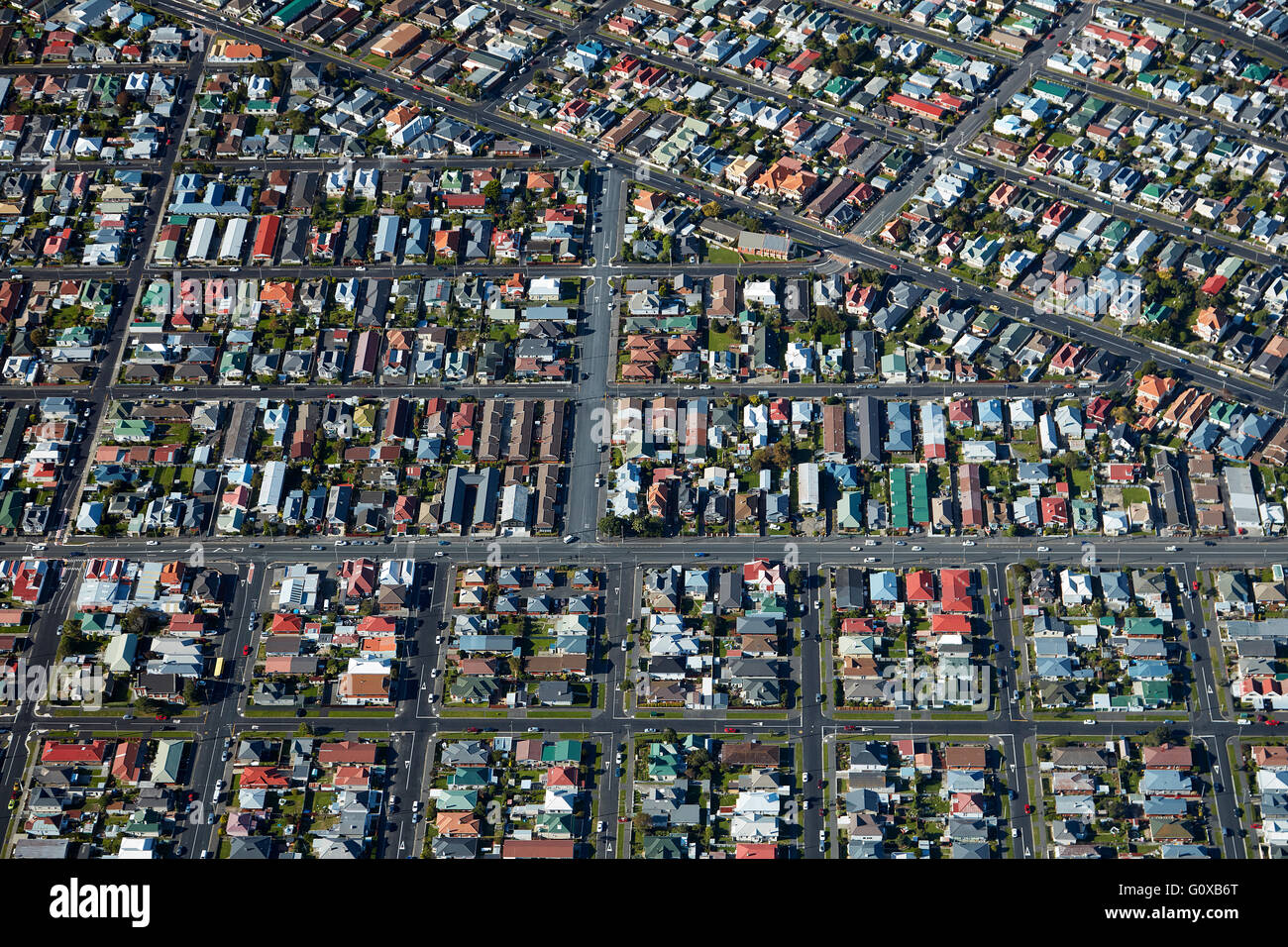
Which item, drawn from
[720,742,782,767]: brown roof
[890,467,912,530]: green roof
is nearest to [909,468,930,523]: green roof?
[890,467,912,530]: green roof

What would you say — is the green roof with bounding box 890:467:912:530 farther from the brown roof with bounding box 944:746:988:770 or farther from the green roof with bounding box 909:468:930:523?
the brown roof with bounding box 944:746:988:770

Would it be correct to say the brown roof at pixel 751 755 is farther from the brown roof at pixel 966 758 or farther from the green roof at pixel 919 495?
the green roof at pixel 919 495

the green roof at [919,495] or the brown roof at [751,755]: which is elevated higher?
the green roof at [919,495]

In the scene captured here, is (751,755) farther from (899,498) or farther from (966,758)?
(899,498)

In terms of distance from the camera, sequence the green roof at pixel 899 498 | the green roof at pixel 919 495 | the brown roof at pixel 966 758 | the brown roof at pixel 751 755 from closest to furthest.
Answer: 1. the brown roof at pixel 966 758
2. the brown roof at pixel 751 755
3. the green roof at pixel 899 498
4. the green roof at pixel 919 495

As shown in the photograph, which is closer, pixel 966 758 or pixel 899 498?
pixel 966 758

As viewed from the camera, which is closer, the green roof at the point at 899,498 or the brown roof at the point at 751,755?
the brown roof at the point at 751,755

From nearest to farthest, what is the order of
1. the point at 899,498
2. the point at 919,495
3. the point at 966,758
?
the point at 966,758 < the point at 899,498 < the point at 919,495

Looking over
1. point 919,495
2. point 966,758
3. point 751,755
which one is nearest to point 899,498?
point 919,495

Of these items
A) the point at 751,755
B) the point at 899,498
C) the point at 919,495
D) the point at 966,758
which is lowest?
the point at 751,755

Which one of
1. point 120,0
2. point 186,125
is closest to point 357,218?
point 186,125

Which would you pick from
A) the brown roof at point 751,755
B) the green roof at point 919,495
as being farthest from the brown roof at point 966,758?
the green roof at point 919,495

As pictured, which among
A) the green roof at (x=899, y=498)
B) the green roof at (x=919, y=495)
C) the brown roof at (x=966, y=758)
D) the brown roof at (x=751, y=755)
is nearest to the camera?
the brown roof at (x=966, y=758)
